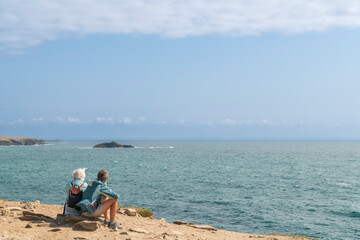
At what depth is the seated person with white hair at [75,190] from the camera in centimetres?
1359

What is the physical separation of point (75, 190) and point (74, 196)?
0.38 metres

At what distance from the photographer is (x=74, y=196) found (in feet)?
45.6

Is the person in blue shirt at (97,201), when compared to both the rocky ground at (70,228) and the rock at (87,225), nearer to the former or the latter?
the rocky ground at (70,228)

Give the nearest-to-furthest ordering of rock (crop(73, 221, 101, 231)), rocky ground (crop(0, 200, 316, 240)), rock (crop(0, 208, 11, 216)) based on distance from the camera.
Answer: rocky ground (crop(0, 200, 316, 240)) < rock (crop(73, 221, 101, 231)) < rock (crop(0, 208, 11, 216))

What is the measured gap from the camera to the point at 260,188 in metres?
51.7

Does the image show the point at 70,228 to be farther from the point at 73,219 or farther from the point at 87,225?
the point at 87,225

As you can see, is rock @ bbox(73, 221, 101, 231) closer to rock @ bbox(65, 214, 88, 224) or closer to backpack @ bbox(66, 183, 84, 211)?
rock @ bbox(65, 214, 88, 224)

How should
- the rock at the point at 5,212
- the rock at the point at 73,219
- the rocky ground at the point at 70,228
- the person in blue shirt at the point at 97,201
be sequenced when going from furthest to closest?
the rock at the point at 5,212 < the rock at the point at 73,219 < the person in blue shirt at the point at 97,201 < the rocky ground at the point at 70,228

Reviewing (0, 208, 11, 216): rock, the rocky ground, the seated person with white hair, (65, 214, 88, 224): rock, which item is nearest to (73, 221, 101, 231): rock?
the rocky ground

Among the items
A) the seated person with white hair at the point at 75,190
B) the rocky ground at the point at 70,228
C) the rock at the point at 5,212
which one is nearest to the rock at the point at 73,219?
the rocky ground at the point at 70,228

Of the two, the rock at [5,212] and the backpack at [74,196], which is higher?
the backpack at [74,196]

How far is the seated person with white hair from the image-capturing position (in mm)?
13594

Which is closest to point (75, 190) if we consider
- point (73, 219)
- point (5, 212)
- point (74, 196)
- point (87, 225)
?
point (74, 196)

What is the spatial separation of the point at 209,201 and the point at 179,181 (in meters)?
18.7
